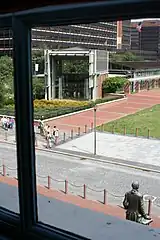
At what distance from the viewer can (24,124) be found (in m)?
0.62

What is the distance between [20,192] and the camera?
2.15ft

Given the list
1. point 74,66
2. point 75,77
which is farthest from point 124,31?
point 74,66

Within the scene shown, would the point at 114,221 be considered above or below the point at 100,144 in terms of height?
above

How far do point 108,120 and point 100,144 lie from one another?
3026 millimetres

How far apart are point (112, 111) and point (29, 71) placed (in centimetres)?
1163

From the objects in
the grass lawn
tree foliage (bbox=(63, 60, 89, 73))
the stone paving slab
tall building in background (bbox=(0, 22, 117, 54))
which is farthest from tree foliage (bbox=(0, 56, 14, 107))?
Result: the grass lawn

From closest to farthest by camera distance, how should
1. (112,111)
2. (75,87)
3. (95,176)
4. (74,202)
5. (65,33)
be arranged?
(65,33) < (74,202) < (95,176) < (75,87) < (112,111)

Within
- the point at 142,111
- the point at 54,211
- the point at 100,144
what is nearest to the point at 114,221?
the point at 54,211

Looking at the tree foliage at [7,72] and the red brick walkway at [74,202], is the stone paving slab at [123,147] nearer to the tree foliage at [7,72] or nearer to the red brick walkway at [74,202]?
the red brick walkway at [74,202]

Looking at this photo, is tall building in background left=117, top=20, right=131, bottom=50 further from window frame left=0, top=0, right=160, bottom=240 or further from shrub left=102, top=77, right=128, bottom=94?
shrub left=102, top=77, right=128, bottom=94

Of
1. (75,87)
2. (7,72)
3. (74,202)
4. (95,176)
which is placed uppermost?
(7,72)

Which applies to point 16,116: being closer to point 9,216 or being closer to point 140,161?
point 9,216

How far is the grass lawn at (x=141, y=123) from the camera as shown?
820cm

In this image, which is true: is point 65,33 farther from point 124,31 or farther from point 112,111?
point 112,111
